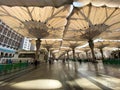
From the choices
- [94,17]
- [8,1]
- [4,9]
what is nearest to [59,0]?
[8,1]

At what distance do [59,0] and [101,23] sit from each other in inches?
647

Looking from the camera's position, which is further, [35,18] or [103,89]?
[35,18]

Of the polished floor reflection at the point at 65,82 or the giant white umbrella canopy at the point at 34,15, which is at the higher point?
the giant white umbrella canopy at the point at 34,15

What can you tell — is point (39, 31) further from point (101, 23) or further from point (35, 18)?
point (101, 23)

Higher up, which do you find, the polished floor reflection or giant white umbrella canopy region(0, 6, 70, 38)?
giant white umbrella canopy region(0, 6, 70, 38)

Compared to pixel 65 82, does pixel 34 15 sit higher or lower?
higher

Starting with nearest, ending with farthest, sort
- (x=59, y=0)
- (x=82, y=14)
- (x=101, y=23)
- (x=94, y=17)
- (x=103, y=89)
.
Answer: (x=103, y=89) → (x=59, y=0) → (x=82, y=14) → (x=94, y=17) → (x=101, y=23)

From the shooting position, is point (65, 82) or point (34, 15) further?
point (34, 15)

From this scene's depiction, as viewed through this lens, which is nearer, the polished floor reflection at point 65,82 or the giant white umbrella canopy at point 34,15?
the polished floor reflection at point 65,82

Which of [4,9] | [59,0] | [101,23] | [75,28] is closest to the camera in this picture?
[59,0]

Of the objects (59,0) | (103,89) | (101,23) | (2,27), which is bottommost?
(103,89)

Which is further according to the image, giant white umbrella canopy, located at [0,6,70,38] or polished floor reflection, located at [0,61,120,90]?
giant white umbrella canopy, located at [0,6,70,38]

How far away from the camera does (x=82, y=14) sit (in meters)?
22.2

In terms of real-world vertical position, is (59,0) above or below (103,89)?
above
